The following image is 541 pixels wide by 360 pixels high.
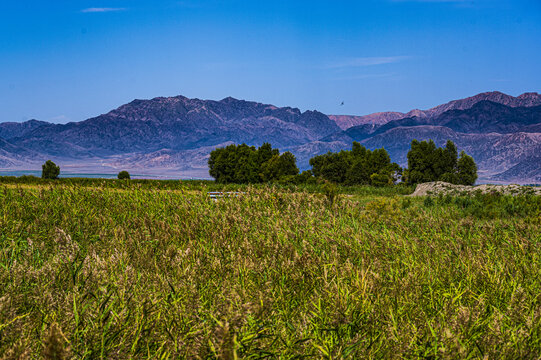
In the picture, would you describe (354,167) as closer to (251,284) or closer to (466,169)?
(466,169)

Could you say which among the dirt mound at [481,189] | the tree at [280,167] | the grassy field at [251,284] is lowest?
the dirt mound at [481,189]

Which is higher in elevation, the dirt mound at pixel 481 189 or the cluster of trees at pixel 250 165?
the cluster of trees at pixel 250 165

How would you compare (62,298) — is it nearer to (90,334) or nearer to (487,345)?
(90,334)

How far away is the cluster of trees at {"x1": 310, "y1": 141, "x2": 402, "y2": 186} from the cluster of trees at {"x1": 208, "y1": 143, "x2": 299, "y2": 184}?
321 cm

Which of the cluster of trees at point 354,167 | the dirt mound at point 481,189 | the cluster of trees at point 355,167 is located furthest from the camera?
the cluster of trees at point 355,167

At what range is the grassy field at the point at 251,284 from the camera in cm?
276

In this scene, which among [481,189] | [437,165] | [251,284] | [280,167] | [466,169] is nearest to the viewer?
[251,284]

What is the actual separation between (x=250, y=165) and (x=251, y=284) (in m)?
45.2

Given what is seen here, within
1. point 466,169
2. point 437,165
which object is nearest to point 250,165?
point 437,165

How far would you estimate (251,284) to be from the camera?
14.4 ft

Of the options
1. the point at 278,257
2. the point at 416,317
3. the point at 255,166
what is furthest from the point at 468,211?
the point at 255,166

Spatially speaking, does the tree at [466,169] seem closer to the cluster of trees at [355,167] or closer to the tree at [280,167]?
the cluster of trees at [355,167]

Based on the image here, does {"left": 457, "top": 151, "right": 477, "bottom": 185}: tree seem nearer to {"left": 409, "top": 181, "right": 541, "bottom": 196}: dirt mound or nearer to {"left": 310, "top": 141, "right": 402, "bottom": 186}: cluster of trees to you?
{"left": 310, "top": 141, "right": 402, "bottom": 186}: cluster of trees

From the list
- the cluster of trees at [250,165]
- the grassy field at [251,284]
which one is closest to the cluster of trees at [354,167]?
the cluster of trees at [250,165]
